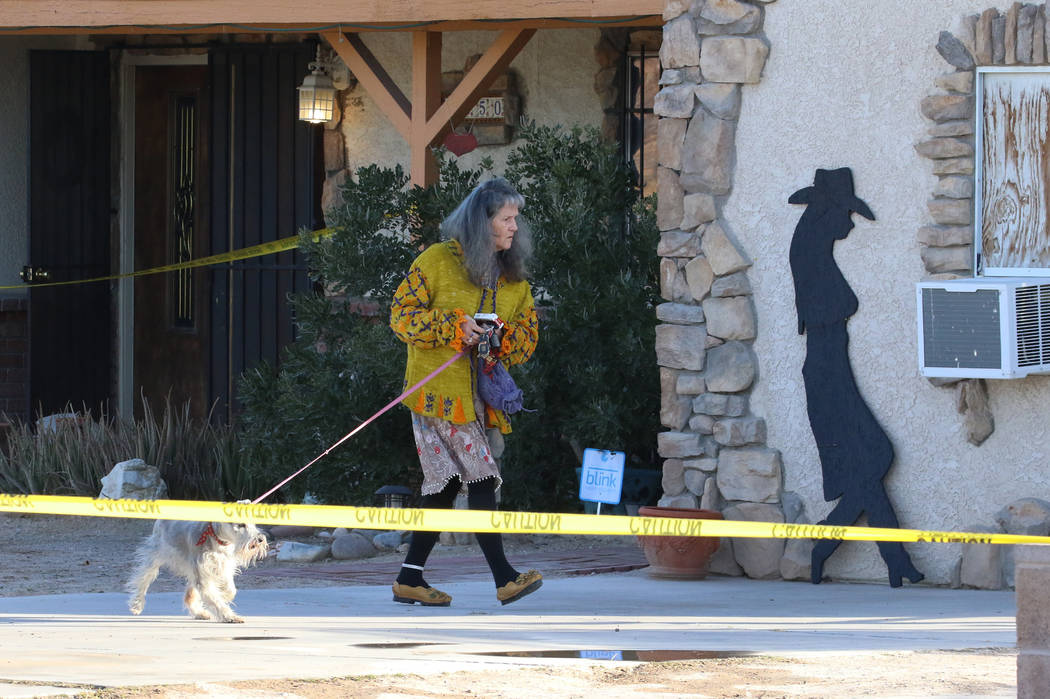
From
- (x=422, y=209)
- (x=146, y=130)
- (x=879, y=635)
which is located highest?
(x=146, y=130)

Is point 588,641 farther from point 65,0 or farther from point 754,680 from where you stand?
point 65,0

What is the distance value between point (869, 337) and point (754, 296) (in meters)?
0.57

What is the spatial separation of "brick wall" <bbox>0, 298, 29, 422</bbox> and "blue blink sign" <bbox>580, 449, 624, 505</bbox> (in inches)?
236

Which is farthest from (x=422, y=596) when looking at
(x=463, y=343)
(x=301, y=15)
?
(x=301, y=15)

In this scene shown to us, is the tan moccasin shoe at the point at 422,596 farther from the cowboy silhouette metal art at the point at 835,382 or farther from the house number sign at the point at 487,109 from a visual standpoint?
the house number sign at the point at 487,109

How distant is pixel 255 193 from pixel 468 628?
656cm

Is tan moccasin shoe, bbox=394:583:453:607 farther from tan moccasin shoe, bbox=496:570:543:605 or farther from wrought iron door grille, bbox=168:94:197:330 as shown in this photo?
wrought iron door grille, bbox=168:94:197:330

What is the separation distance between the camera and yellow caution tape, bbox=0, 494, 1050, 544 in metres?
5.27

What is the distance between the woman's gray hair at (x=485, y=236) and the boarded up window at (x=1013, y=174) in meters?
2.07

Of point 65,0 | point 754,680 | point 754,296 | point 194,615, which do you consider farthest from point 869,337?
point 65,0

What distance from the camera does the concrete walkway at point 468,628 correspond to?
4930 millimetres

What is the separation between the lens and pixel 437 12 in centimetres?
939

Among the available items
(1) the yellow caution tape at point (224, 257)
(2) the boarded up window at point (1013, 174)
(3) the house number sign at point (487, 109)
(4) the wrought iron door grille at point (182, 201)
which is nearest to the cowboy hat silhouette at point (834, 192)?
(2) the boarded up window at point (1013, 174)

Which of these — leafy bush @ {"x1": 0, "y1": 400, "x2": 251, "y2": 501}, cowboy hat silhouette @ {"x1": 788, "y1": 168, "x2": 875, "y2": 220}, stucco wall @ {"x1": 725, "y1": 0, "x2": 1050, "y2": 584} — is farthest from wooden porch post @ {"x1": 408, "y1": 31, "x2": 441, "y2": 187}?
cowboy hat silhouette @ {"x1": 788, "y1": 168, "x2": 875, "y2": 220}
